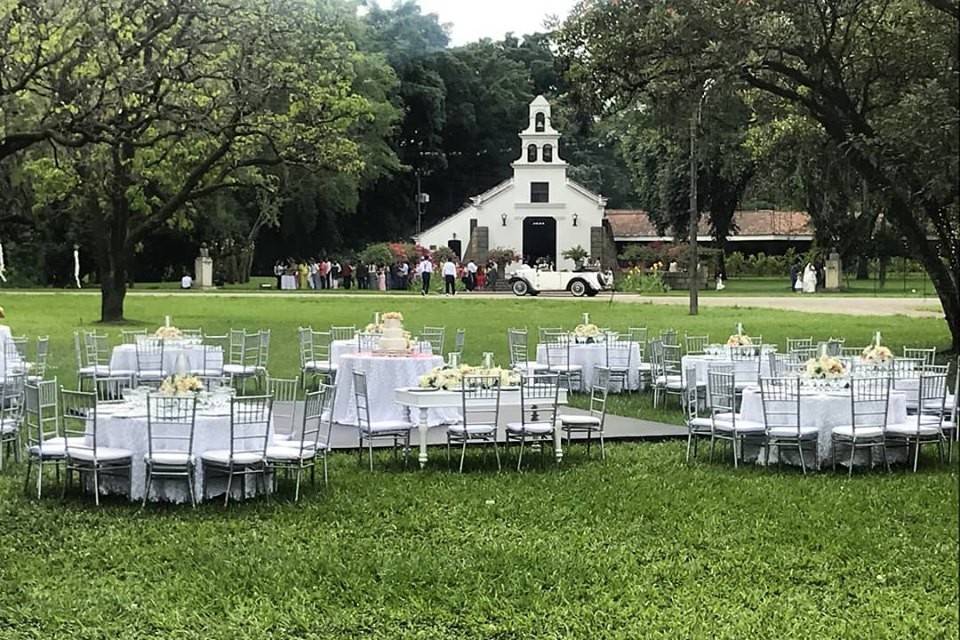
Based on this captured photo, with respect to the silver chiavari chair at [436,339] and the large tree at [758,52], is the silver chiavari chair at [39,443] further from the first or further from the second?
the silver chiavari chair at [436,339]

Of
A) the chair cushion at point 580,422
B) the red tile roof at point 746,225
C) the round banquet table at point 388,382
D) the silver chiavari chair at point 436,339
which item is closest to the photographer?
the chair cushion at point 580,422

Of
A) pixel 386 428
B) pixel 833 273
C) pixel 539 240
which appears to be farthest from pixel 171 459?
pixel 539 240

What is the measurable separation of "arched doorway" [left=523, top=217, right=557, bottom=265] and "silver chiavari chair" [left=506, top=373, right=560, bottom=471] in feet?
159

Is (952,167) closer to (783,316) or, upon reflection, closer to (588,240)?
(783,316)

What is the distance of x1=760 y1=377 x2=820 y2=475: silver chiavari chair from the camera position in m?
9.89

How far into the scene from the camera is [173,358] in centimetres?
1554

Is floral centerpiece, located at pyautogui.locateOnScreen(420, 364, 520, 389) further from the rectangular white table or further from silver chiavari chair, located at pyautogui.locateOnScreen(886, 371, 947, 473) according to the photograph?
silver chiavari chair, located at pyautogui.locateOnScreen(886, 371, 947, 473)

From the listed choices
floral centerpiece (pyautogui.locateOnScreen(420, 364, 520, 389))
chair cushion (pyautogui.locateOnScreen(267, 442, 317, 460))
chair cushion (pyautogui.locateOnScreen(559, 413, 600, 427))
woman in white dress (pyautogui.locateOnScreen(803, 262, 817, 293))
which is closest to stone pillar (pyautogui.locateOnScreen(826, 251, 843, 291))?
woman in white dress (pyautogui.locateOnScreen(803, 262, 817, 293))

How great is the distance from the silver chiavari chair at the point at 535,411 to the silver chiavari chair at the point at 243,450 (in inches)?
90.2

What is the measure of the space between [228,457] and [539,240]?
5232 cm

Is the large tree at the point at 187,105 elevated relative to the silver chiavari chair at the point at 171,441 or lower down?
elevated

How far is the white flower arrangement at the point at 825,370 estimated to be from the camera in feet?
34.1

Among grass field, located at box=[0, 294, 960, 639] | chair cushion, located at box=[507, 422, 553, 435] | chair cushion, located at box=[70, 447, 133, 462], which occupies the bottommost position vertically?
grass field, located at box=[0, 294, 960, 639]

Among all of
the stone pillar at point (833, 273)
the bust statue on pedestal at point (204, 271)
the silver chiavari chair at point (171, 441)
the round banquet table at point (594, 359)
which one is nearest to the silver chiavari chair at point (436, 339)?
the round banquet table at point (594, 359)
